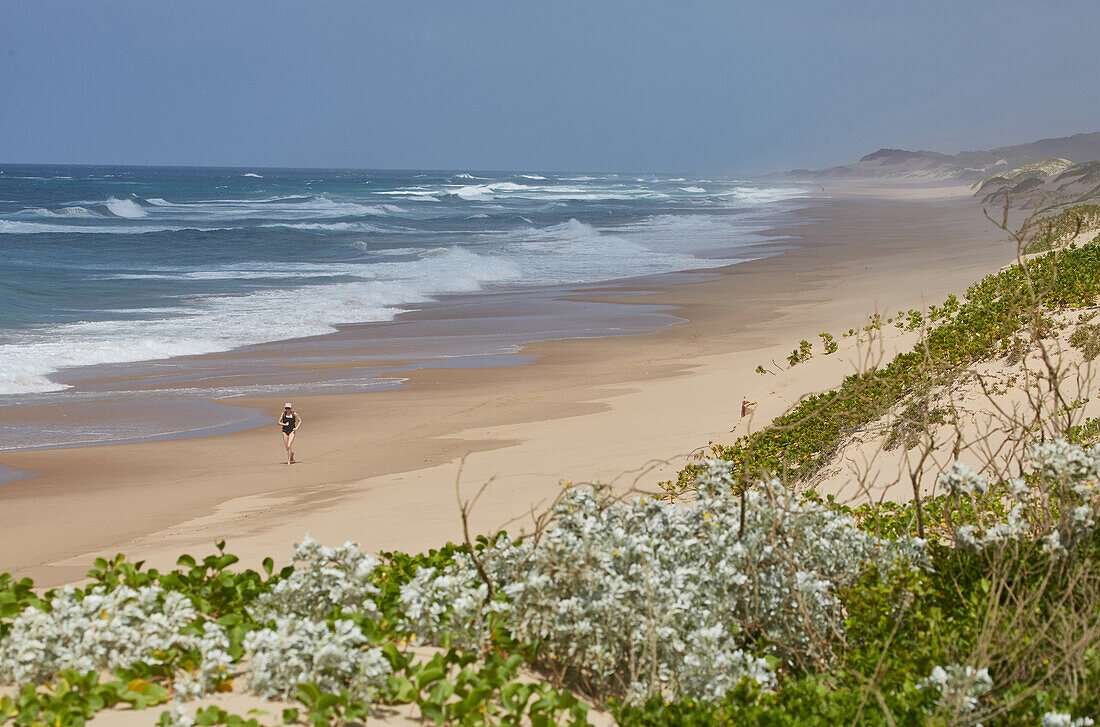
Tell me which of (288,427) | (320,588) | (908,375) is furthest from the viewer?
(288,427)

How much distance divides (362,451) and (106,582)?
682 cm

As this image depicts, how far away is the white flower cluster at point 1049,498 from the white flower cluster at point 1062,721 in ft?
3.61

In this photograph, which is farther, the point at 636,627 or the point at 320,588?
the point at 320,588

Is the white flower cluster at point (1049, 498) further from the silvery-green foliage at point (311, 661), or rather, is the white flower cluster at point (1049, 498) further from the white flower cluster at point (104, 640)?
the white flower cluster at point (104, 640)

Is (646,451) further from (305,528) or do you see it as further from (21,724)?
(21,724)

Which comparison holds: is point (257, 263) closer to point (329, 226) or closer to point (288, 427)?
point (329, 226)

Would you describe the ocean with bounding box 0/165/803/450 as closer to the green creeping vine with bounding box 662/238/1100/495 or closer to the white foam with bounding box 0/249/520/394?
the white foam with bounding box 0/249/520/394

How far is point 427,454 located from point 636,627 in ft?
24.0

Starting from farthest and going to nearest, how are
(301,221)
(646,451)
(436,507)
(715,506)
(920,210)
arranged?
(920,210)
(301,221)
(646,451)
(436,507)
(715,506)

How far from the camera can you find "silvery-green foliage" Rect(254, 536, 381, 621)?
407cm

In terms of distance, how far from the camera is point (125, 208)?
57938 mm

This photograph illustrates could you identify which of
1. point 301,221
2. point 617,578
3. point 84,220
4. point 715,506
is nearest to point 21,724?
point 617,578

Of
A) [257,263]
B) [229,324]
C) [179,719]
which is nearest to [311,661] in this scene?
[179,719]

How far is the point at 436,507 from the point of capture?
28.2ft
